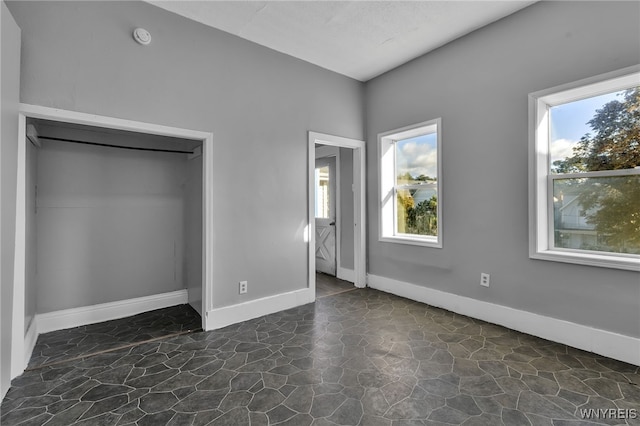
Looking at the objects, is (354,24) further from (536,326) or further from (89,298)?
(89,298)

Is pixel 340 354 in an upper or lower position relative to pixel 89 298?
lower

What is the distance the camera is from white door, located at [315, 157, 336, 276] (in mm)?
5293

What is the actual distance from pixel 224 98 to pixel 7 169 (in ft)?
6.03

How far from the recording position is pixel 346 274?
4926mm

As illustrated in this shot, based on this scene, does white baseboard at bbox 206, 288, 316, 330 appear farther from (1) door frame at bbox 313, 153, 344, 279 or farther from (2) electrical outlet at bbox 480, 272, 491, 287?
(2) electrical outlet at bbox 480, 272, 491, 287

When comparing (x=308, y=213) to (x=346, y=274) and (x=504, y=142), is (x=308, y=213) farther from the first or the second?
(x=504, y=142)

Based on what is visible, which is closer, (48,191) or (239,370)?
(239,370)

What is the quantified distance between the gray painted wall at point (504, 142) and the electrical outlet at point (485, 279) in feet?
0.14

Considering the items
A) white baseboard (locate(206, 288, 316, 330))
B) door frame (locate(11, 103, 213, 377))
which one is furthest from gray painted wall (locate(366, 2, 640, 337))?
door frame (locate(11, 103, 213, 377))

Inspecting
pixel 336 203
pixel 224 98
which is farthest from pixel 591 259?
pixel 224 98

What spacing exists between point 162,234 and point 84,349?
146cm

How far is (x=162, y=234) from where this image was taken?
3.75 metres

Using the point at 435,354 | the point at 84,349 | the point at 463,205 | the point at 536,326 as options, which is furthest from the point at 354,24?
the point at 84,349

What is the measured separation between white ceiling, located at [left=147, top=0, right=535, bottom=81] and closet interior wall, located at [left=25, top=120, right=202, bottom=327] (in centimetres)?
151
